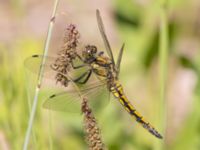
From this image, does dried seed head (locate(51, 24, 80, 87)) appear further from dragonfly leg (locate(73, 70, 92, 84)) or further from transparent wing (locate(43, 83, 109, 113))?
dragonfly leg (locate(73, 70, 92, 84))

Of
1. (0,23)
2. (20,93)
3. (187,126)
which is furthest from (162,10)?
(0,23)

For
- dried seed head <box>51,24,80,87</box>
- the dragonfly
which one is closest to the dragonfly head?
the dragonfly

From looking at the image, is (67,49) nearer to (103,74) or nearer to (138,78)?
(103,74)

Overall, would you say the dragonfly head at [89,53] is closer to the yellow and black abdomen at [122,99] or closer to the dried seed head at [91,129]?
the yellow and black abdomen at [122,99]

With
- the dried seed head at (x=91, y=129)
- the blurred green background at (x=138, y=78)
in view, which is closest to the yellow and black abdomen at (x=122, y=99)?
the blurred green background at (x=138, y=78)

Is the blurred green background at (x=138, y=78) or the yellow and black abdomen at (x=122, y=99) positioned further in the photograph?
the blurred green background at (x=138, y=78)

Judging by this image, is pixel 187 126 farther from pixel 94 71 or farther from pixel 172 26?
pixel 94 71
